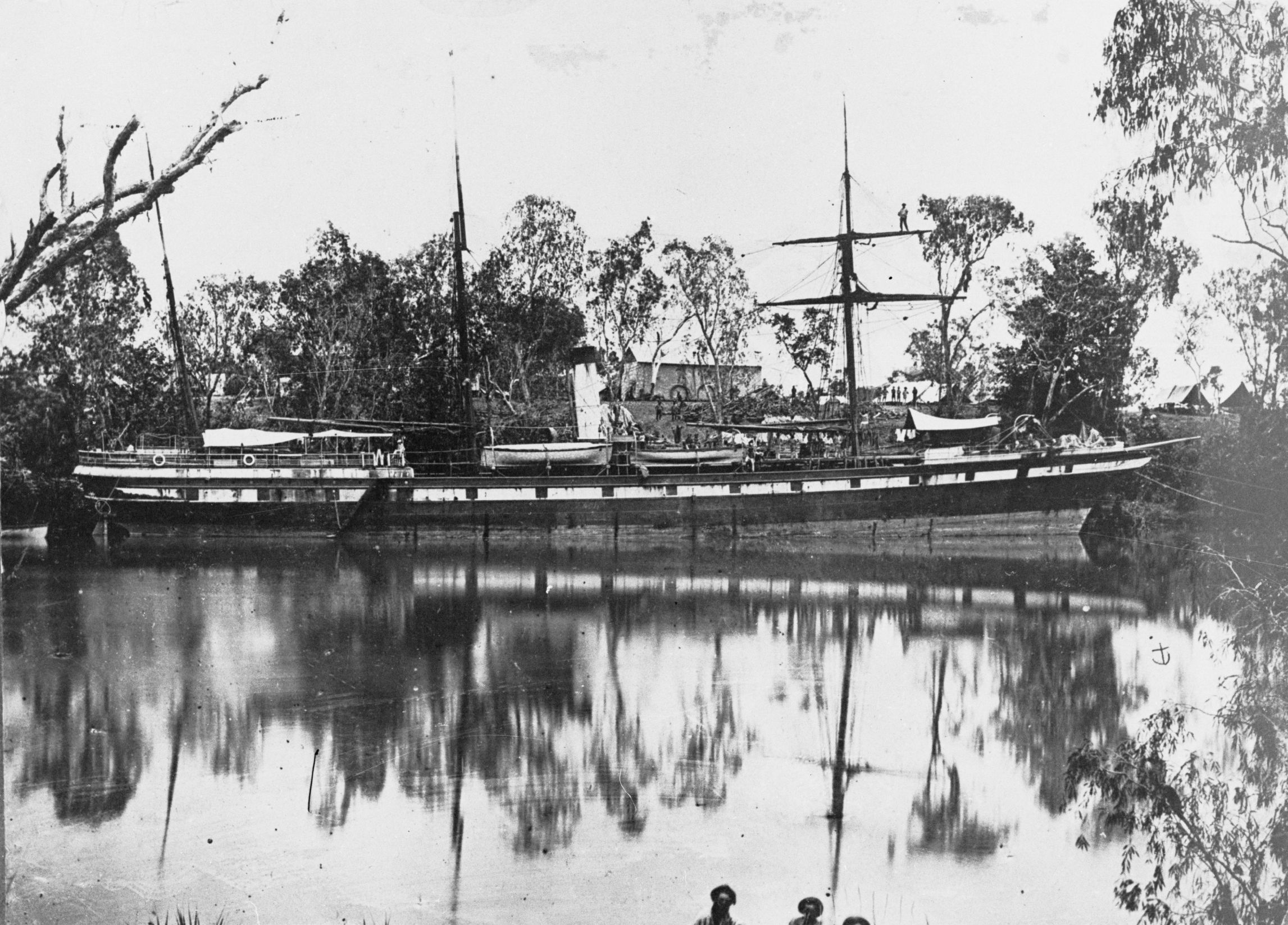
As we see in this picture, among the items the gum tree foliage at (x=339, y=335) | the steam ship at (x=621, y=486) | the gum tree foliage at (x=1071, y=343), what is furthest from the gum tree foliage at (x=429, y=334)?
the gum tree foliage at (x=1071, y=343)

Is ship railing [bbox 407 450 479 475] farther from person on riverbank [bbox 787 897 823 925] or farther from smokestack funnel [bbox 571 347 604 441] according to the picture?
person on riverbank [bbox 787 897 823 925]

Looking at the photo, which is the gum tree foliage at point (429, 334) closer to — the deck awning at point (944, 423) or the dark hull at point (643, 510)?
the dark hull at point (643, 510)

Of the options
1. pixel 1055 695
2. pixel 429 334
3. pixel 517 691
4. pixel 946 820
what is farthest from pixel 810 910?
pixel 429 334

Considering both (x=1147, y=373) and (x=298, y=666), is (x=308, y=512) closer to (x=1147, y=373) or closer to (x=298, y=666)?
(x=298, y=666)

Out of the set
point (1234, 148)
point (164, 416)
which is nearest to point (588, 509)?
point (164, 416)

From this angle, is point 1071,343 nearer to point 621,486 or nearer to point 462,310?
point 621,486

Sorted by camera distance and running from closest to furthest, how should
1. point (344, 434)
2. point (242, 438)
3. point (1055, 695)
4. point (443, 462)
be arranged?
point (1055, 695), point (344, 434), point (242, 438), point (443, 462)
